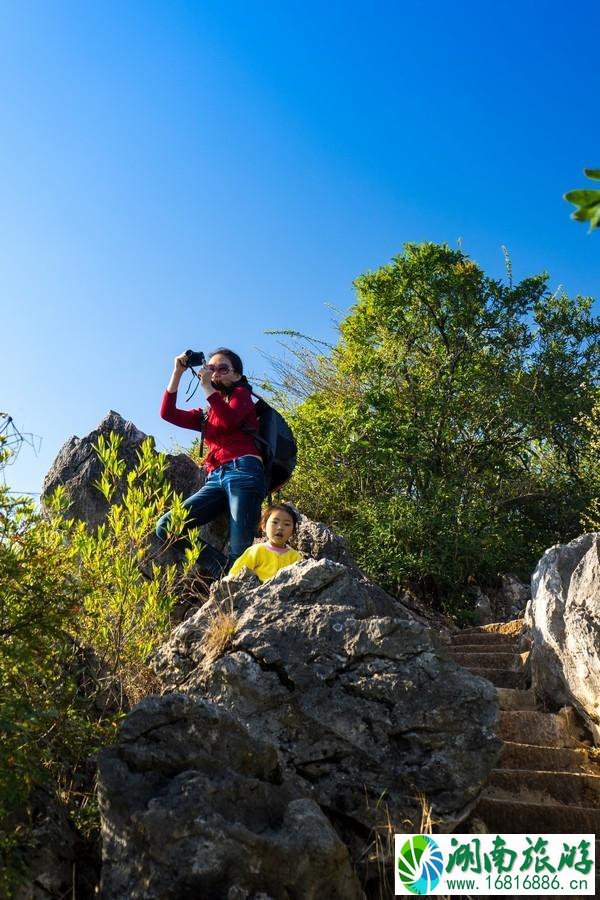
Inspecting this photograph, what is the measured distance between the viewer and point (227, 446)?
7.43m

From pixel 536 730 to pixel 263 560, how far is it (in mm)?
2566

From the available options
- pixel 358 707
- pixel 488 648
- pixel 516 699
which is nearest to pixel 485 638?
pixel 488 648

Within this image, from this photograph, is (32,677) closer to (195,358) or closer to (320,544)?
(195,358)

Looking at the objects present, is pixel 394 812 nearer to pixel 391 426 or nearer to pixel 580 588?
pixel 580 588

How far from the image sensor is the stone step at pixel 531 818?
5254 millimetres

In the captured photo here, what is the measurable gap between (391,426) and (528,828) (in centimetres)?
827

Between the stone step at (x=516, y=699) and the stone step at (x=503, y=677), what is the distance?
611mm

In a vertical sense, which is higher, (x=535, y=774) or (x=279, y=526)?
(x=279, y=526)

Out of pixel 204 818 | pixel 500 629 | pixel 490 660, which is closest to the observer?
pixel 204 818

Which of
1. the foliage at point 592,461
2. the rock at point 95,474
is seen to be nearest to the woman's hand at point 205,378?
the rock at point 95,474

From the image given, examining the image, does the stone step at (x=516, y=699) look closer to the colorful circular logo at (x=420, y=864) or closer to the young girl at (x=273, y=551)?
the young girl at (x=273, y=551)

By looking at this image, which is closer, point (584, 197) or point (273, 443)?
point (584, 197)

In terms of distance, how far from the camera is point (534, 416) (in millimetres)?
14086

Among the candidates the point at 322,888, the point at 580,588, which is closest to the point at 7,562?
the point at 322,888
